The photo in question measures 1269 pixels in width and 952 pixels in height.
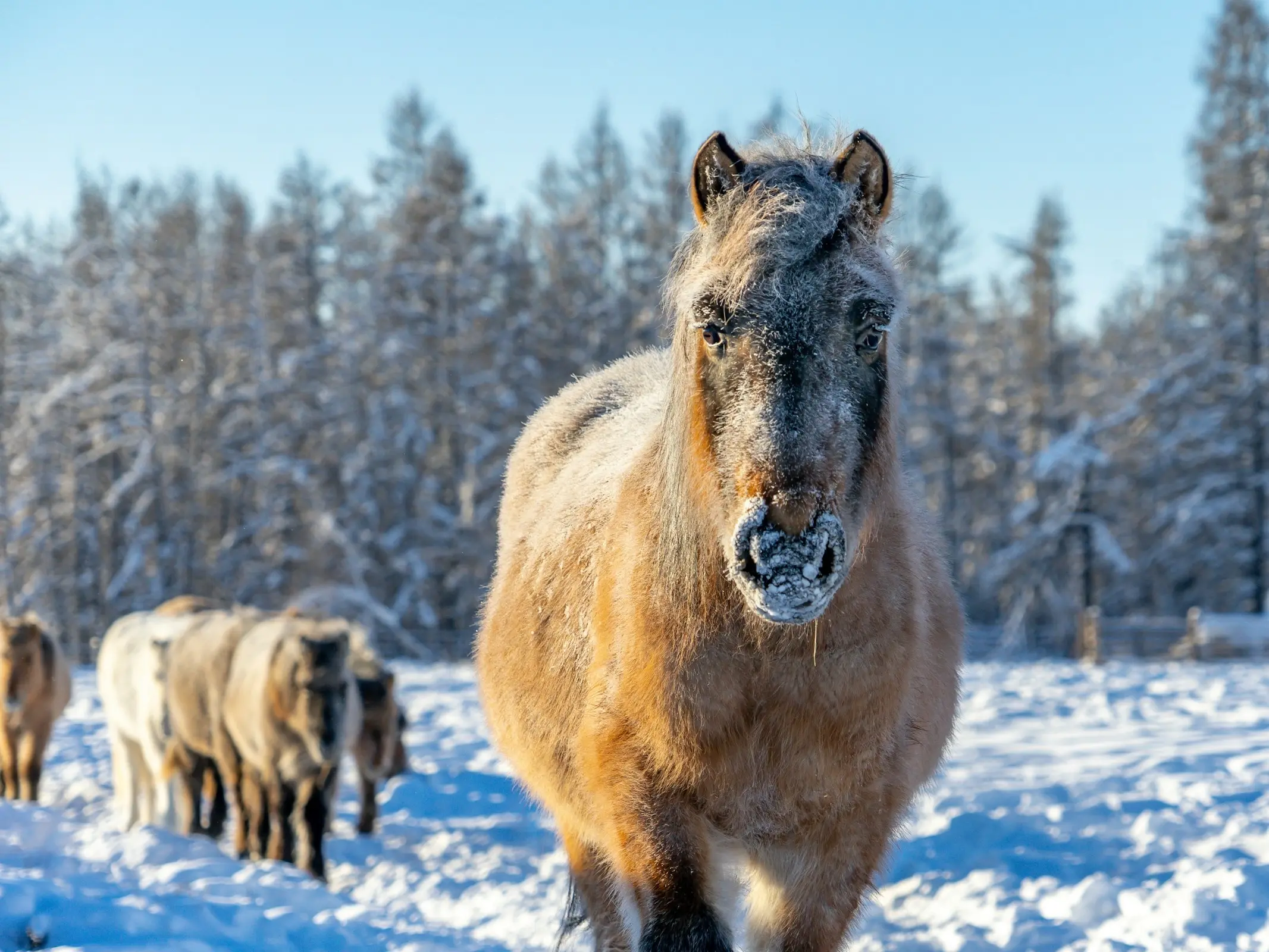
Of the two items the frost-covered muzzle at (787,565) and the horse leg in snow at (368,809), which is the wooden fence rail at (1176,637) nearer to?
the horse leg in snow at (368,809)

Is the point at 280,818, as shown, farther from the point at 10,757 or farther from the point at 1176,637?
the point at 1176,637

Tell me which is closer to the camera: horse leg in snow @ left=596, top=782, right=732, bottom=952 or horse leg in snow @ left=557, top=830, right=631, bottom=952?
horse leg in snow @ left=596, top=782, right=732, bottom=952

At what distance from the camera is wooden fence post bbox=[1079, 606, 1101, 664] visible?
806 inches

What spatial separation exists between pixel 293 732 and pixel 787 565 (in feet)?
20.7

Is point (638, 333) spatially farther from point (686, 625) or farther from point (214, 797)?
point (686, 625)

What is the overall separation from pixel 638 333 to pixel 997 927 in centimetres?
2215

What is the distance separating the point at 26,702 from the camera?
32.7ft

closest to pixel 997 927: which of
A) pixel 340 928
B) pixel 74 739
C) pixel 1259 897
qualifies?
pixel 1259 897

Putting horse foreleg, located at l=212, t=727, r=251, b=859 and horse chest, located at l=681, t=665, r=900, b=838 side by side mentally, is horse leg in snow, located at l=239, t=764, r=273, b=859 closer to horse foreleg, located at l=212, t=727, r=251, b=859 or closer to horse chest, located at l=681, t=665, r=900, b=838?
horse foreleg, located at l=212, t=727, r=251, b=859

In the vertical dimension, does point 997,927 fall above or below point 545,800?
below

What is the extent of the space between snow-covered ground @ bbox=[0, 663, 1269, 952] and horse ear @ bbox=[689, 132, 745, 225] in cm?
290

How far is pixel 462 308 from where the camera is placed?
86.6 ft

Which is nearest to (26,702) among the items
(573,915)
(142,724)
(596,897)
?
(142,724)

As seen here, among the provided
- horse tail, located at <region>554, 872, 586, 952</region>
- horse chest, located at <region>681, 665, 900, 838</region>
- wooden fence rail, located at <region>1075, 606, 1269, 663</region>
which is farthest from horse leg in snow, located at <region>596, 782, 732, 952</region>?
wooden fence rail, located at <region>1075, 606, 1269, 663</region>
